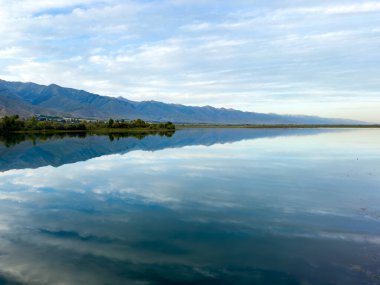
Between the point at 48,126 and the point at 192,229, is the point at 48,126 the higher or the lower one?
the higher one

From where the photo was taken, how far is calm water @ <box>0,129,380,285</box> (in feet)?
44.7

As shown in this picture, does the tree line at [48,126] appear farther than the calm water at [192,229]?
Yes

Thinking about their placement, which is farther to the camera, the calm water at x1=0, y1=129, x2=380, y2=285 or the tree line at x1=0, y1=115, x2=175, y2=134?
the tree line at x1=0, y1=115, x2=175, y2=134

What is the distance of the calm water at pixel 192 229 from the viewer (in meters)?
13.6

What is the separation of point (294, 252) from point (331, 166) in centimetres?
2920

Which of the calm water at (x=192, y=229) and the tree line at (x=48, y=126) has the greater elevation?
the tree line at (x=48, y=126)

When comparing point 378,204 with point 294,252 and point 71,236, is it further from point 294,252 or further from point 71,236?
→ point 71,236

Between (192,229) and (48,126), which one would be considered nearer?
(192,229)

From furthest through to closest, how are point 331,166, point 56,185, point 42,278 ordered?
point 331,166 → point 56,185 → point 42,278

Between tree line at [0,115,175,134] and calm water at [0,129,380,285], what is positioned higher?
tree line at [0,115,175,134]

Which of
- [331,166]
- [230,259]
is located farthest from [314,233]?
[331,166]

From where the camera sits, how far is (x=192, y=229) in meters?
18.5

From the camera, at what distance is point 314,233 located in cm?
1802

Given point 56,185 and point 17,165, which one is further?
point 17,165
